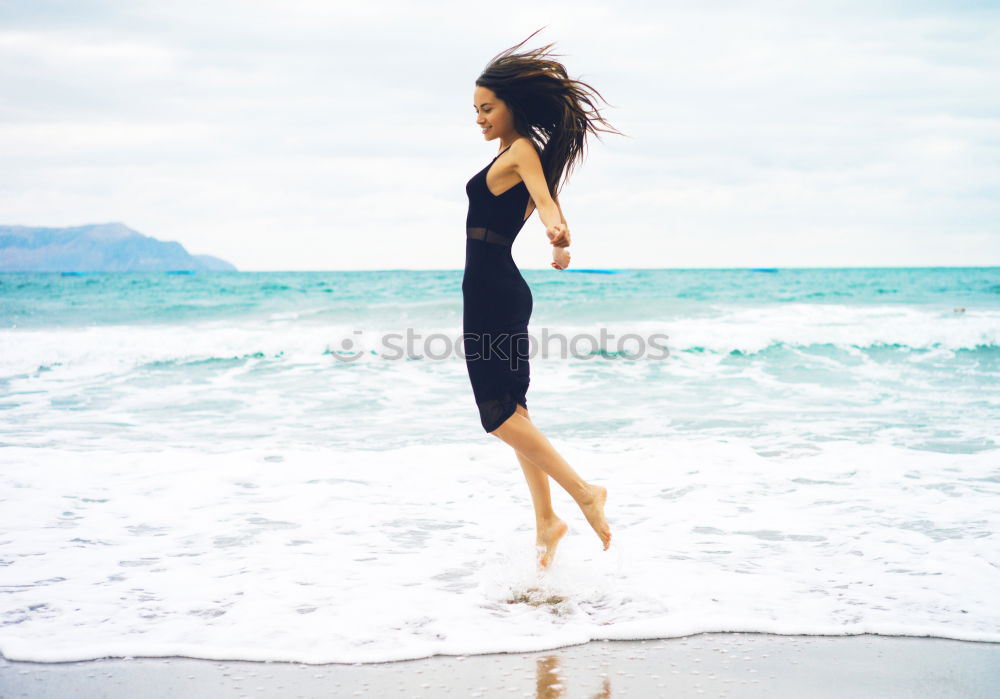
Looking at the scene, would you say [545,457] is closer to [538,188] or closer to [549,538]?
[549,538]

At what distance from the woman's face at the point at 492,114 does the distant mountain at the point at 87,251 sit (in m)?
67.9

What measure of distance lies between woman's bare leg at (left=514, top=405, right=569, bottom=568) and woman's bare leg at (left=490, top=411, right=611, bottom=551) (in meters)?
→ 0.16

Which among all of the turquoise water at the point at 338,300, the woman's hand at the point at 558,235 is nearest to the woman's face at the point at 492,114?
the woman's hand at the point at 558,235

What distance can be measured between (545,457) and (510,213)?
3.08 ft

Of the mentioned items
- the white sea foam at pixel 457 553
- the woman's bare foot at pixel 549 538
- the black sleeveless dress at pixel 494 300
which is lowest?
the white sea foam at pixel 457 553

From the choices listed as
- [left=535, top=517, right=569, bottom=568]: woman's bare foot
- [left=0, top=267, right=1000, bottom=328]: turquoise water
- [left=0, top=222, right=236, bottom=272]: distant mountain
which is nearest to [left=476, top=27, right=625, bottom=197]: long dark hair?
[left=535, top=517, right=569, bottom=568]: woman's bare foot

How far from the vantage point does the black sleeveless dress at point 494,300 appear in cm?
307

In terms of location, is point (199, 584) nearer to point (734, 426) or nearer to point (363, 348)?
point (734, 426)

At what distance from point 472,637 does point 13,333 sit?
18.9 metres

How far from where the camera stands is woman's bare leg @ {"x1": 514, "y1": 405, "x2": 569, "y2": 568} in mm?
3352

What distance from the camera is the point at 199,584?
3.36 m
